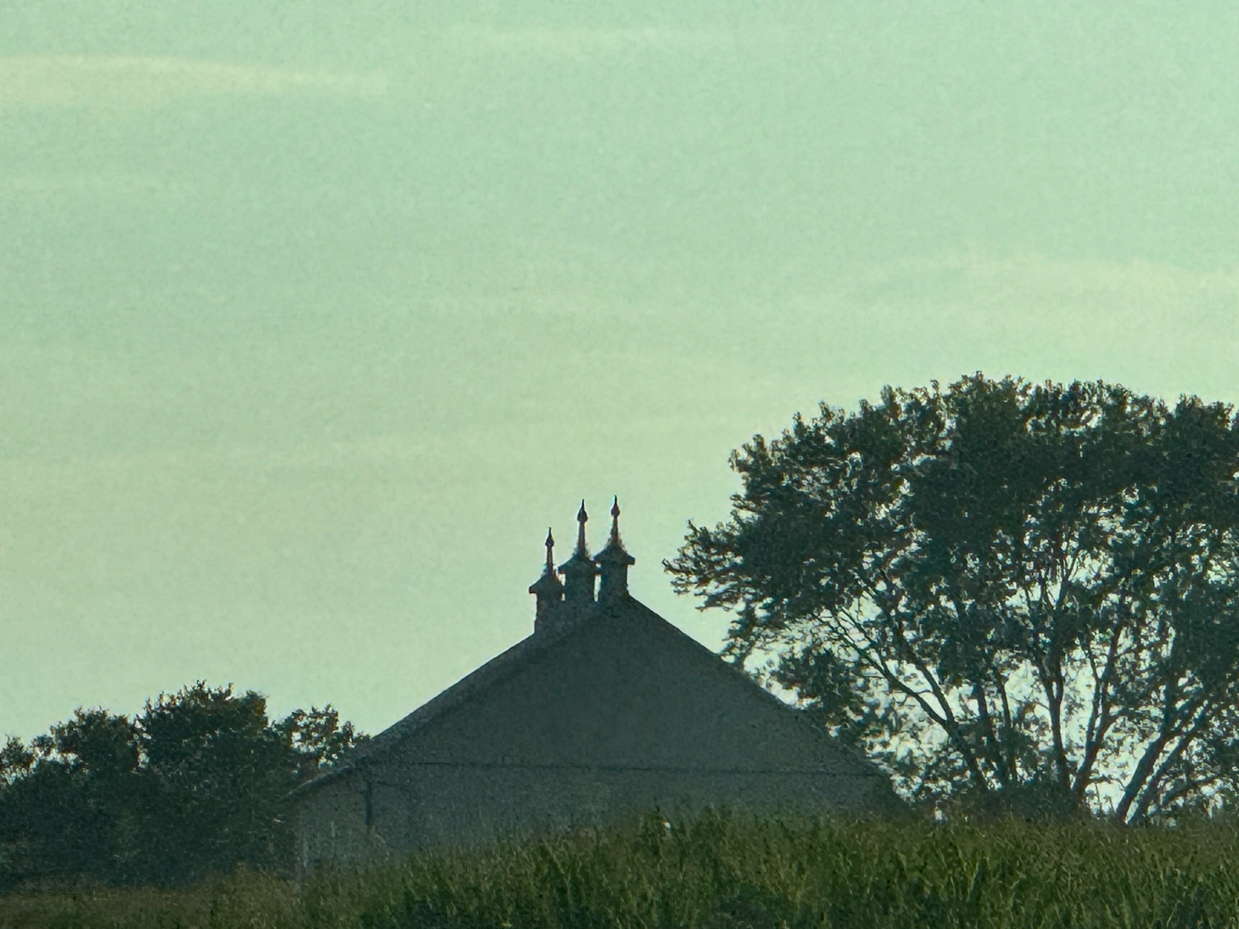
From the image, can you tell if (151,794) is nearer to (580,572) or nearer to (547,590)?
(547,590)

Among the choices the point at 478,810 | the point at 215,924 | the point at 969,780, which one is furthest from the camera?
the point at 969,780

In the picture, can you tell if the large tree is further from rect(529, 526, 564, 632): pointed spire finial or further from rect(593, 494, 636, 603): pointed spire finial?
rect(529, 526, 564, 632): pointed spire finial

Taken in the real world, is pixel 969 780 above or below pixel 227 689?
below

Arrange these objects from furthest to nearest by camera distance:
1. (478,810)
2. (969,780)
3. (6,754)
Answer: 1. (6,754)
2. (969,780)
3. (478,810)

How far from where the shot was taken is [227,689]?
6262 centimetres

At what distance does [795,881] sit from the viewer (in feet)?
52.5

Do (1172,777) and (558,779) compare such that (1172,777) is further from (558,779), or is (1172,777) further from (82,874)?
(82,874)

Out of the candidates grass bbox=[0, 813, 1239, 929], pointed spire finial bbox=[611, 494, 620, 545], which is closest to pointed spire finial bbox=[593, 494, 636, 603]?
pointed spire finial bbox=[611, 494, 620, 545]

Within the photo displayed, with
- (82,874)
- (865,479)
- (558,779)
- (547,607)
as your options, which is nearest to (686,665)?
(558,779)

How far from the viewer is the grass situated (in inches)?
580

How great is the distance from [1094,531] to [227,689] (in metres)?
32.7

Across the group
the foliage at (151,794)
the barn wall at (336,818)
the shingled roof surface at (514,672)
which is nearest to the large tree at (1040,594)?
the shingled roof surface at (514,672)

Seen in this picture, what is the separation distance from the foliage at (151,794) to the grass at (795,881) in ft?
122

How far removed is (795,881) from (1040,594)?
2802 cm
